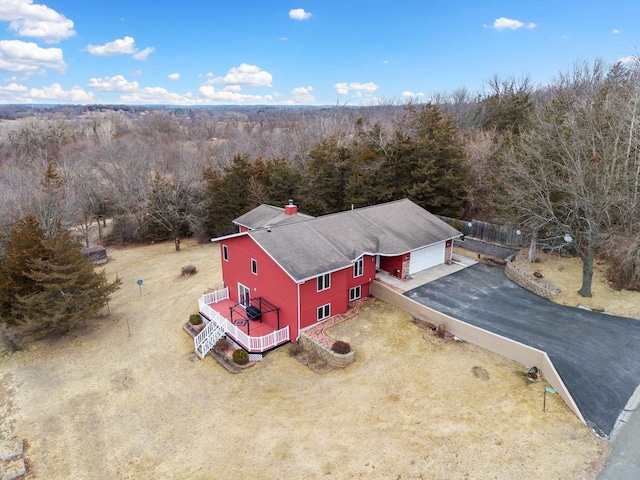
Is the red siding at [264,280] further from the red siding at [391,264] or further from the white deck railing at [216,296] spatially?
the red siding at [391,264]

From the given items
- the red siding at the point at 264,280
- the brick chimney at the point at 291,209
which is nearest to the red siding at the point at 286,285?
the red siding at the point at 264,280

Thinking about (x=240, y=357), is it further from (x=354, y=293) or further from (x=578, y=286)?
(x=578, y=286)

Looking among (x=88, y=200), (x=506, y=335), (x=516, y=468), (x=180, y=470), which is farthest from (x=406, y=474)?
(x=88, y=200)

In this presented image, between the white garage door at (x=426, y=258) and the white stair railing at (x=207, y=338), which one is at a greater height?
the white garage door at (x=426, y=258)

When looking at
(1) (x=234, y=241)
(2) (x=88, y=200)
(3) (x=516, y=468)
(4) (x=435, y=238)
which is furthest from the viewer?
(2) (x=88, y=200)

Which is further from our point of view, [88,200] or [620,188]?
[88,200]

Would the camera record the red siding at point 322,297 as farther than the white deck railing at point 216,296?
No

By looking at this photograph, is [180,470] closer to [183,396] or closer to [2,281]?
[183,396]

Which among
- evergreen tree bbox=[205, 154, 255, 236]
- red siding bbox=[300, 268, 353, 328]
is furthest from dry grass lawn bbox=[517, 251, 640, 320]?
evergreen tree bbox=[205, 154, 255, 236]
